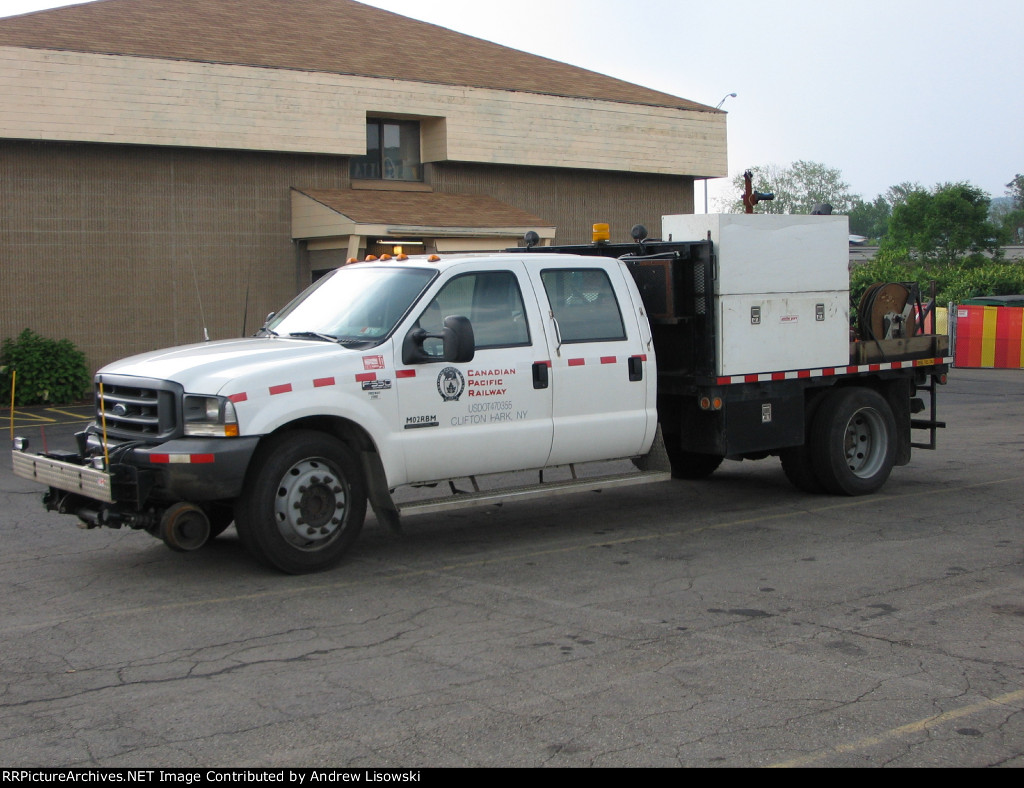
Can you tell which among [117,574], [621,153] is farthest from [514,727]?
[621,153]

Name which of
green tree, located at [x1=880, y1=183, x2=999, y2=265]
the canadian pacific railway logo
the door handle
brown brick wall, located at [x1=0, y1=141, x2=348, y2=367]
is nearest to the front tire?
the canadian pacific railway logo

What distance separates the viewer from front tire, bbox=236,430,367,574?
7.57m

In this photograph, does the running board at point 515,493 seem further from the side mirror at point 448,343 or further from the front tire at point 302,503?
the side mirror at point 448,343

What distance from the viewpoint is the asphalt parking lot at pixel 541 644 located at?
191 inches

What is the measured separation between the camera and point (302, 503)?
7754 mm

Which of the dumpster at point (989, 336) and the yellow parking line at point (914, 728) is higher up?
the dumpster at point (989, 336)

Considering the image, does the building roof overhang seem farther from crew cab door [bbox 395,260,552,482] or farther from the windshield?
crew cab door [bbox 395,260,552,482]

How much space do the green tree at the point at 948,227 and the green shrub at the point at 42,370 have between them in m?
51.7

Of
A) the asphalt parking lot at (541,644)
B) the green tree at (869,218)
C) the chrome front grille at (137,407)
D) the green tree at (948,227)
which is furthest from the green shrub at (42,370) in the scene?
the green tree at (869,218)

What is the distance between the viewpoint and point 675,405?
10.2 metres

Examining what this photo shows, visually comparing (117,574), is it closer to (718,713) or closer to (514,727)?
(514,727)

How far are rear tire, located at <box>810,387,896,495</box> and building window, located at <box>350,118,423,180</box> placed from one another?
16.0m

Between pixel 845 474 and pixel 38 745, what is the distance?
7.55 metres

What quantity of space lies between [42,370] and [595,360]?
1416cm
